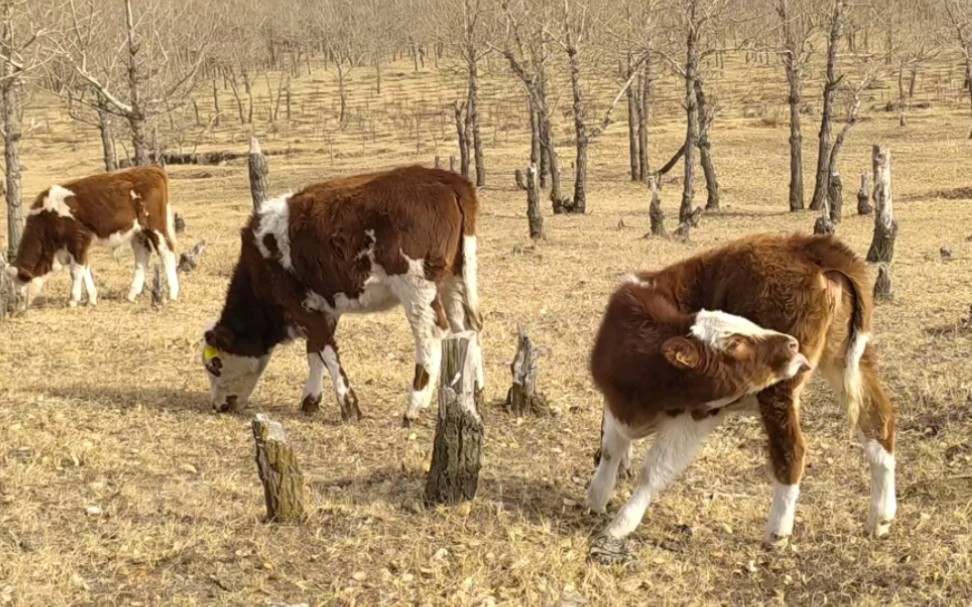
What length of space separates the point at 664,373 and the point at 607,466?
35.5 inches

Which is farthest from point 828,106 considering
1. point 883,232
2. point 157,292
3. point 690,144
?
point 157,292

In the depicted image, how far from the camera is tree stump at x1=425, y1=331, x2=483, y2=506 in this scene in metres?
5.97

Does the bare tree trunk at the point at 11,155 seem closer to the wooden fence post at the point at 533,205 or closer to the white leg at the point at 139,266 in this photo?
the white leg at the point at 139,266

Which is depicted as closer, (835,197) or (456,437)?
(456,437)

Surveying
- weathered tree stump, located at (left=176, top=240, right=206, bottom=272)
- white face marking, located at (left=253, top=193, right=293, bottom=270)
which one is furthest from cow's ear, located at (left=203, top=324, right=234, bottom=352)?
weathered tree stump, located at (left=176, top=240, right=206, bottom=272)

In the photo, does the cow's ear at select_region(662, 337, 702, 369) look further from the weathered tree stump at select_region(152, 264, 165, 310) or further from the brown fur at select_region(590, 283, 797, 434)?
the weathered tree stump at select_region(152, 264, 165, 310)

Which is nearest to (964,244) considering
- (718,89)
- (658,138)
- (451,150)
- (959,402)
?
(959,402)

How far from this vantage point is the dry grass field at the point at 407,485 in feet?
16.7

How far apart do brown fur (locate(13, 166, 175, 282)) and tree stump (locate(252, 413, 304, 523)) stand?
924 cm

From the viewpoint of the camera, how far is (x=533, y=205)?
20.7 metres

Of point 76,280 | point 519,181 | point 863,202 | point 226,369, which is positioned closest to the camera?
point 226,369

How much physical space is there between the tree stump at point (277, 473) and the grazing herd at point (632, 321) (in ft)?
5.89

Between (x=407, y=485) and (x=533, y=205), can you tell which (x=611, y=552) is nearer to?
(x=407, y=485)

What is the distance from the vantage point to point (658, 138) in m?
42.9
